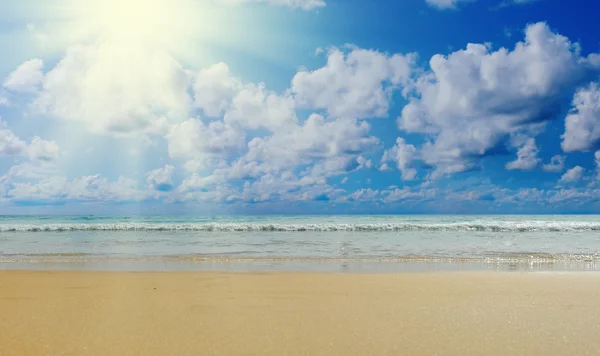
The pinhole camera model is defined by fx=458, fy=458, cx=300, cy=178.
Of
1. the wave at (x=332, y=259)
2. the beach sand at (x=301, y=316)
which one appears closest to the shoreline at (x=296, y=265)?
the wave at (x=332, y=259)

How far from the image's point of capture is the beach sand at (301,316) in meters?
5.34

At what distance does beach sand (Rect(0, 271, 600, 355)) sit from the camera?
5340 mm

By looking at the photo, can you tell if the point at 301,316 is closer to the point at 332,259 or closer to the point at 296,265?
the point at 296,265

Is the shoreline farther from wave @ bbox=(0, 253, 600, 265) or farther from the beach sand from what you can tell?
the beach sand

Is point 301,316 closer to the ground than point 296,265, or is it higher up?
higher up

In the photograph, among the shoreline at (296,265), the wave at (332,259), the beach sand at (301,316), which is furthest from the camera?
the wave at (332,259)

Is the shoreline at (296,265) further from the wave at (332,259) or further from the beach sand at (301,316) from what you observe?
the beach sand at (301,316)

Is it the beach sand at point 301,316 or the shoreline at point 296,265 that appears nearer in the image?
the beach sand at point 301,316

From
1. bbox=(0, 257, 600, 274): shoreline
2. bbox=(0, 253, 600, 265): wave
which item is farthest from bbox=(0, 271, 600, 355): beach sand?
bbox=(0, 253, 600, 265): wave

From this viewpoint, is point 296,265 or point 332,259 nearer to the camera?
point 296,265

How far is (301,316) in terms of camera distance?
6.86m

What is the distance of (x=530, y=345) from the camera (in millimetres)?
5363

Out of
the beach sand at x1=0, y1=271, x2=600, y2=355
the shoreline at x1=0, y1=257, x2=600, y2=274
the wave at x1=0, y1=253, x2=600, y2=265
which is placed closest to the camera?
the beach sand at x1=0, y1=271, x2=600, y2=355

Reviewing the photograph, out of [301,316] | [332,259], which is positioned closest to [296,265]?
[332,259]
